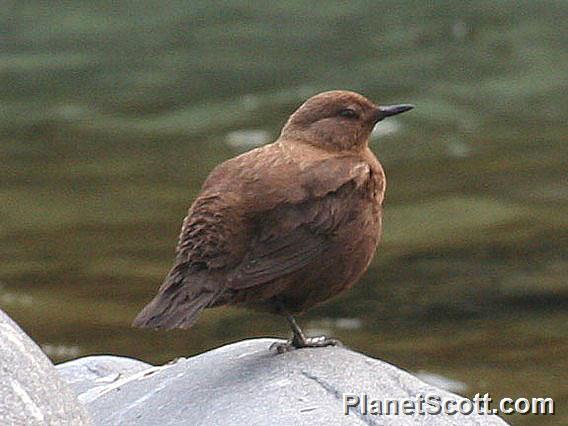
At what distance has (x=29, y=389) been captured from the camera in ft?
11.4

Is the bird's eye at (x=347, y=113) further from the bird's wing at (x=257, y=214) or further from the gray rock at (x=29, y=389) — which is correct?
the gray rock at (x=29, y=389)

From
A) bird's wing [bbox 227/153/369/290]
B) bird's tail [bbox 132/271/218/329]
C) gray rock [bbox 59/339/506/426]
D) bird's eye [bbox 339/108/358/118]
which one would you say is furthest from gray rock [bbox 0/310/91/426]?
bird's eye [bbox 339/108/358/118]

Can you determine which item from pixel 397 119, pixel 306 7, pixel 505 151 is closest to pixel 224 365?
pixel 505 151

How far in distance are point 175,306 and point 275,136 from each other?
9.17m

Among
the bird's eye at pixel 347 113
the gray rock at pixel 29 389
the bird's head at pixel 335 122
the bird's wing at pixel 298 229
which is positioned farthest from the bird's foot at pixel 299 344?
the gray rock at pixel 29 389

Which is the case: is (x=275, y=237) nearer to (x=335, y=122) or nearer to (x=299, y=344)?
(x=299, y=344)

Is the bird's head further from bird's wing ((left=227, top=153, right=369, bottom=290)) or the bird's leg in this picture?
the bird's leg

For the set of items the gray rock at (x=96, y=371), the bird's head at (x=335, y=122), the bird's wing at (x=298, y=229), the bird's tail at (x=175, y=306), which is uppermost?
the bird's head at (x=335, y=122)

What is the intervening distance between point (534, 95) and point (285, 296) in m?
10.7

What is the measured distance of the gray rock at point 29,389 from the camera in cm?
338

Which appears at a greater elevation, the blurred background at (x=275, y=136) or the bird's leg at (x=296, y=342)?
the bird's leg at (x=296, y=342)

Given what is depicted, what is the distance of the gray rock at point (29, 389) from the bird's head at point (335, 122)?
1.36 m

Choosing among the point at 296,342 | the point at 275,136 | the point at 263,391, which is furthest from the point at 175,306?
the point at 275,136

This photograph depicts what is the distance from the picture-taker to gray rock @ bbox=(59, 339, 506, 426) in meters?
4.02
